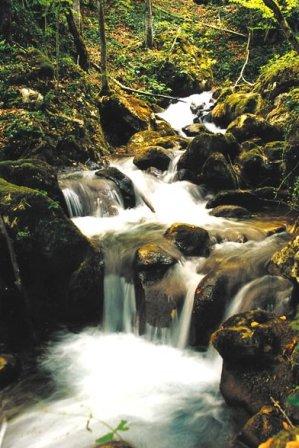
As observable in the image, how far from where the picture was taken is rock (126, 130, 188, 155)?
13.2 m

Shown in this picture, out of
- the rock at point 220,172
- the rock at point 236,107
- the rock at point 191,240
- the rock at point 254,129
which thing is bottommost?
the rock at point 191,240

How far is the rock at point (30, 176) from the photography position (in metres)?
7.50

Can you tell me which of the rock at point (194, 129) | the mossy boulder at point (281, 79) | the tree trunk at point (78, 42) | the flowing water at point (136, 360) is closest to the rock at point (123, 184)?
the flowing water at point (136, 360)

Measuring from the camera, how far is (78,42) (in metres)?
15.5

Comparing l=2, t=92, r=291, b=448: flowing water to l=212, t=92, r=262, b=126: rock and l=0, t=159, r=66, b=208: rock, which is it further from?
l=212, t=92, r=262, b=126: rock

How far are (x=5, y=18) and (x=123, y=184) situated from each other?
23.4ft

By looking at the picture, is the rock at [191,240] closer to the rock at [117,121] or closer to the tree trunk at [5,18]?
the rock at [117,121]

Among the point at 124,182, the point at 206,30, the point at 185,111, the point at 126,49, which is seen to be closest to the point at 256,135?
the point at 124,182

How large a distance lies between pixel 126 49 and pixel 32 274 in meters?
17.9

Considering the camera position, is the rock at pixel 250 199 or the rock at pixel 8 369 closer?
the rock at pixel 8 369

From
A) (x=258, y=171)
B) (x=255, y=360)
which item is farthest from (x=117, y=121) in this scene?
(x=255, y=360)

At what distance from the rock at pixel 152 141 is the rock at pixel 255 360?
891 centimetres

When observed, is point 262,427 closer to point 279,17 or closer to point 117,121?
point 279,17

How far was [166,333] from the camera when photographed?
6.27m
